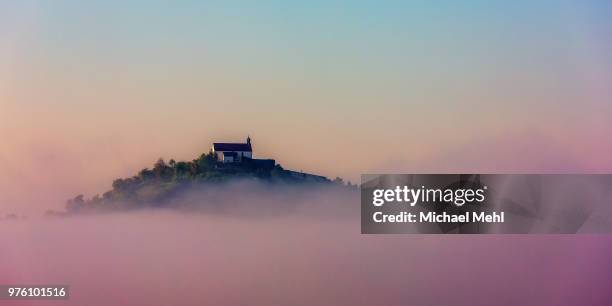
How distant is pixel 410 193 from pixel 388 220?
1.21 m

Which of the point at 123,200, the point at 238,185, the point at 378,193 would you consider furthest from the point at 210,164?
the point at 378,193

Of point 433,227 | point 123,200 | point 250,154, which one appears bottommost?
point 433,227

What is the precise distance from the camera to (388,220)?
2994cm

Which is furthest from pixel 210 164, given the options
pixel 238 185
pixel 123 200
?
pixel 123 200

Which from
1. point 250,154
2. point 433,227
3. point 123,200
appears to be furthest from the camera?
point 250,154

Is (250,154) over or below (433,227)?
over

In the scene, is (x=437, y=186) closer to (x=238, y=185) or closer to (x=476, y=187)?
(x=476, y=187)

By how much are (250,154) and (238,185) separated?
187 centimetres

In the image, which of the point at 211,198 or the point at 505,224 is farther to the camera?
the point at 211,198

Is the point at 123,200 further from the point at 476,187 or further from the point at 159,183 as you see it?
the point at 476,187

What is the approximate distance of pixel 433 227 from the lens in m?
29.5

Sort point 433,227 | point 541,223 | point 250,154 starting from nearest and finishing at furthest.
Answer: point 433,227 → point 541,223 → point 250,154

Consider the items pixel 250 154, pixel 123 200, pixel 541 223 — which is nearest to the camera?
pixel 541 223

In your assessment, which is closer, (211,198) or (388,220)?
(388,220)
